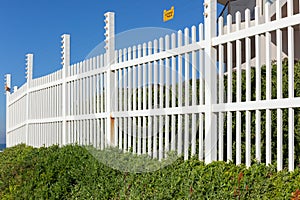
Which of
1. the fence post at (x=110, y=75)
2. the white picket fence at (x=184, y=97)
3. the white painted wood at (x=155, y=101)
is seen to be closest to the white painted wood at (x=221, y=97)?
the white picket fence at (x=184, y=97)

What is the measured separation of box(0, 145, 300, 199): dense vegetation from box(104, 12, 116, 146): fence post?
0.59m

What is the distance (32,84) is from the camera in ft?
41.9

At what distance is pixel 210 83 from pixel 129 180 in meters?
1.60

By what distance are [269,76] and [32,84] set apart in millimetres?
8967

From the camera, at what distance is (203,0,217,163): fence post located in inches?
216

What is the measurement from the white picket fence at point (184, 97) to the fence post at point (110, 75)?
17mm

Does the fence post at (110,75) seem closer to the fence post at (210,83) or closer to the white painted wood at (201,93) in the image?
the white painted wood at (201,93)

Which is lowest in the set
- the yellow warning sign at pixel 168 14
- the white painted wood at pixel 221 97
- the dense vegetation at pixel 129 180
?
the dense vegetation at pixel 129 180

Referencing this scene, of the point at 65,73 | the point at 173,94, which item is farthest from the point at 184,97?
the point at 65,73

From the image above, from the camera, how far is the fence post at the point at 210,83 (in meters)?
5.48

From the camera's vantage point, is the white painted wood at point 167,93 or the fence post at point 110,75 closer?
the white painted wood at point 167,93

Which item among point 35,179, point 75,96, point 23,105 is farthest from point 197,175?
point 23,105

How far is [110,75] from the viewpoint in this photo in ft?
26.3

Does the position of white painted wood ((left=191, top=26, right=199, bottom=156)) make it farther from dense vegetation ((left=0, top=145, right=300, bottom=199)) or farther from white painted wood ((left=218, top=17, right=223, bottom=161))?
white painted wood ((left=218, top=17, right=223, bottom=161))
